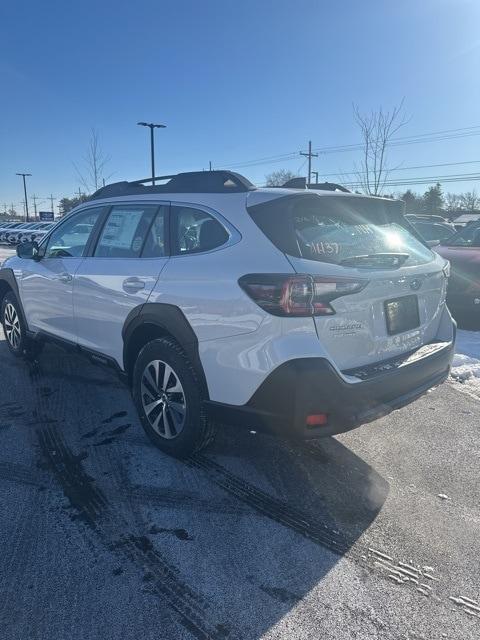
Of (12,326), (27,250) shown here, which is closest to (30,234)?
(12,326)

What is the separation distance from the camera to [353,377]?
2.67 meters

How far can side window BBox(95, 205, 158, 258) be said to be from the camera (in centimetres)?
357

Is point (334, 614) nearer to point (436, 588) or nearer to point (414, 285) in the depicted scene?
point (436, 588)

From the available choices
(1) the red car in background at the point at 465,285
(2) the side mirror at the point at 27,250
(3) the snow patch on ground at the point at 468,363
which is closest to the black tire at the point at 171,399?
(2) the side mirror at the point at 27,250

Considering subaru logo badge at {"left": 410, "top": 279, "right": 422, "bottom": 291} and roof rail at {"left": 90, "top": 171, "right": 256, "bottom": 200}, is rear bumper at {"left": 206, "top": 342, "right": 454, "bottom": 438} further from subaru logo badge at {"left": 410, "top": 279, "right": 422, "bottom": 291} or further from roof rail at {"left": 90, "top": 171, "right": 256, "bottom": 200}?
roof rail at {"left": 90, "top": 171, "right": 256, "bottom": 200}

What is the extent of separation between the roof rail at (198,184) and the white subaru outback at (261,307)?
11 mm

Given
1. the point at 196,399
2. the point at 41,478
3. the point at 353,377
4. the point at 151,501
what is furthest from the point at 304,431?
the point at 41,478

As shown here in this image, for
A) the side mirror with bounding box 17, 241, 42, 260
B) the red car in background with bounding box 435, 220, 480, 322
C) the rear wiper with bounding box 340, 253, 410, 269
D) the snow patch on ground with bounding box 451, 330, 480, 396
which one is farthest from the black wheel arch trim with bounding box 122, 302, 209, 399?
the red car in background with bounding box 435, 220, 480, 322

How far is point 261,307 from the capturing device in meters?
2.58

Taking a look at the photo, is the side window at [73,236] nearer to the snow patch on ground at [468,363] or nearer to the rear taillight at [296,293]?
the rear taillight at [296,293]

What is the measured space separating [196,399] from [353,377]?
3.20 ft

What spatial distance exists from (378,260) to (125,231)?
1.98 meters

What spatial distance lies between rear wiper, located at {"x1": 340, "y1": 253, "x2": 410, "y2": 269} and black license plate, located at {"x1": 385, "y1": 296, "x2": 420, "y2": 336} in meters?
0.22

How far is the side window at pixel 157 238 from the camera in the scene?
337 cm
